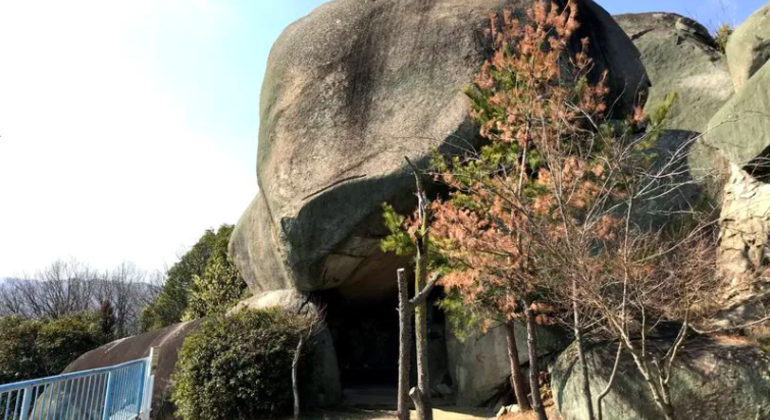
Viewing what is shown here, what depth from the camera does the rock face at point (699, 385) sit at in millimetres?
6031

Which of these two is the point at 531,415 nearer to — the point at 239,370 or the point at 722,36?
the point at 239,370

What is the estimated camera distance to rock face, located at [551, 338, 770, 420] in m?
6.03

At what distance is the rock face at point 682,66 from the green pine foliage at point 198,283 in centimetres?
1243

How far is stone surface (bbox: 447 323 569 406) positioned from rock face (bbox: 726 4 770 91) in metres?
6.01

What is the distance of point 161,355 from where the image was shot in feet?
39.0

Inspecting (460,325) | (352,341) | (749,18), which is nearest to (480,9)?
(749,18)

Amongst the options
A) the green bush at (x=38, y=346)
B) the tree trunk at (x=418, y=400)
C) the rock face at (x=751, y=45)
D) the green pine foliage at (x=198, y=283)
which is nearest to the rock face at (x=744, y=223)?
the rock face at (x=751, y=45)

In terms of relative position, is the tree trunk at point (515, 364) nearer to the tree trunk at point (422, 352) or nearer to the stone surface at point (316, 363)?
the tree trunk at point (422, 352)

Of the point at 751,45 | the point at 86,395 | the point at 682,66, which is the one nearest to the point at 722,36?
the point at 682,66

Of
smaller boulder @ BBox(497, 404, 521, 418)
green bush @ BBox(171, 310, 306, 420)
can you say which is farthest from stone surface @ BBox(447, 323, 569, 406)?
green bush @ BBox(171, 310, 306, 420)

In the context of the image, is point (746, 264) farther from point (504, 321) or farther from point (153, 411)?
point (153, 411)

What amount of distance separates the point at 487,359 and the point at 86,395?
20.7ft

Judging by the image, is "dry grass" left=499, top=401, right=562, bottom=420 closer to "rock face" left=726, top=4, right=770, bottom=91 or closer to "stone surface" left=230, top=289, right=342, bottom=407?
"stone surface" left=230, top=289, right=342, bottom=407

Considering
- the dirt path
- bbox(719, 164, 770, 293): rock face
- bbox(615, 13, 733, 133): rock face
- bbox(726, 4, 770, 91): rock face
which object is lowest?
the dirt path
